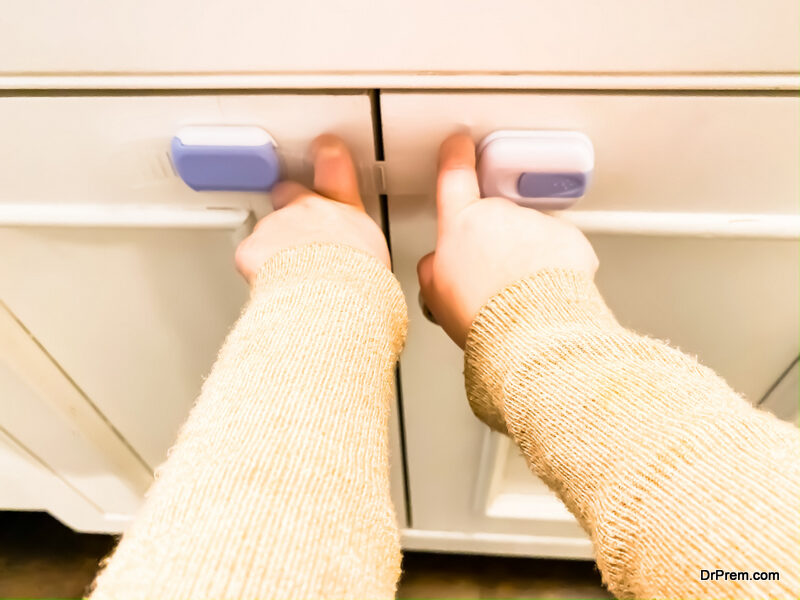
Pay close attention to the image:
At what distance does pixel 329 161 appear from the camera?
0.33m

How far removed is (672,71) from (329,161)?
0.18 m

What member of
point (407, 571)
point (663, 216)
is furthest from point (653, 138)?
point (407, 571)

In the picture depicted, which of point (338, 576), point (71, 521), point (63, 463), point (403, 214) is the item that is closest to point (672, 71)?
point (403, 214)

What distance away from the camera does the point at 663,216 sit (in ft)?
1.17

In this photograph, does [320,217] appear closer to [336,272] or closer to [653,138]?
[336,272]

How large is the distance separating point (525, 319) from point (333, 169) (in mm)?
134

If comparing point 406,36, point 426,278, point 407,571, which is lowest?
point 407,571

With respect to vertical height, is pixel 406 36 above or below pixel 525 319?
above

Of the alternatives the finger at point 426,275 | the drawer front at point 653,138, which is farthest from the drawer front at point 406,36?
the finger at point 426,275

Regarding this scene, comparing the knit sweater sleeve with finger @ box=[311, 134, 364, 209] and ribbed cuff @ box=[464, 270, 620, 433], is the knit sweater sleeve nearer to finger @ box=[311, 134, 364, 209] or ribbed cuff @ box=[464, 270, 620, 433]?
ribbed cuff @ box=[464, 270, 620, 433]

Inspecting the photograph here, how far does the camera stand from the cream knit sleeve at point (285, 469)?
204 millimetres

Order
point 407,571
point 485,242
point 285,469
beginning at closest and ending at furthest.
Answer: point 285,469
point 485,242
point 407,571

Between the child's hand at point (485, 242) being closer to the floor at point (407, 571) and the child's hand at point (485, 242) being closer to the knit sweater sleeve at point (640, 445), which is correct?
the knit sweater sleeve at point (640, 445)

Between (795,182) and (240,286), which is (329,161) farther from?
(795,182)
